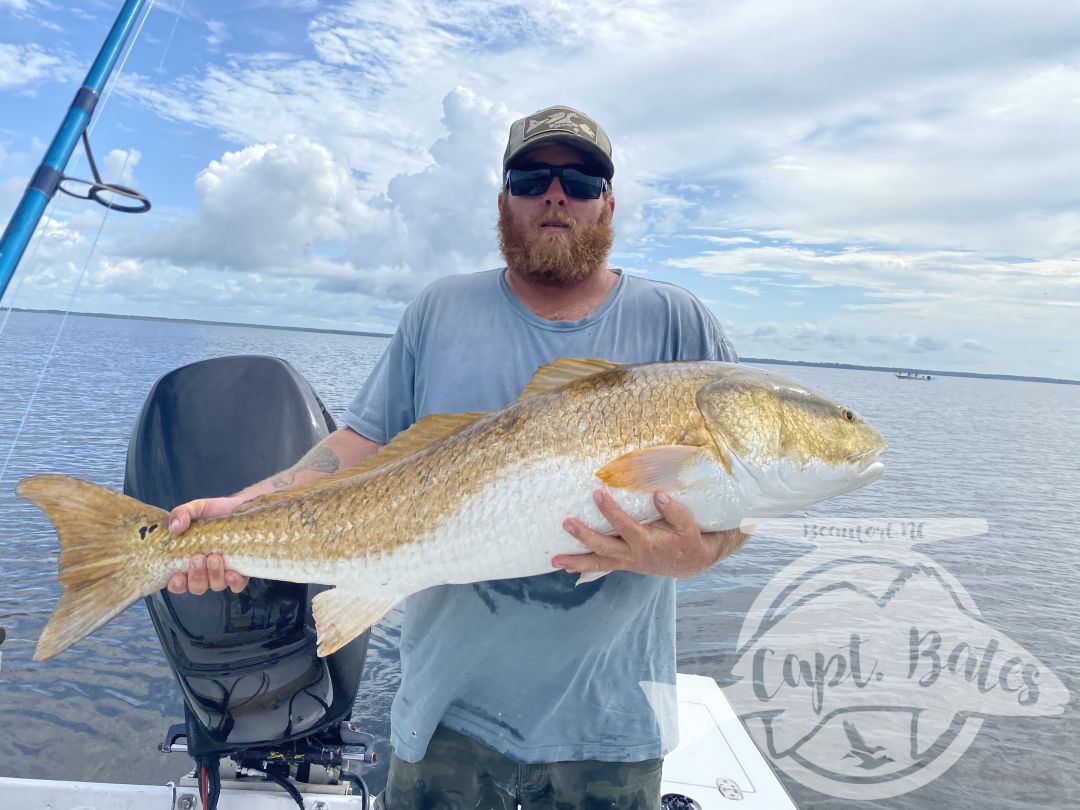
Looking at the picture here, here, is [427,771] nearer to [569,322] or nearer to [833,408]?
[569,322]

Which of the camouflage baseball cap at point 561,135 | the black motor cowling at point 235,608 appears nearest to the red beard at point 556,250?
the camouflage baseball cap at point 561,135

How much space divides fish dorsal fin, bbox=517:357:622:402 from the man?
27 centimetres

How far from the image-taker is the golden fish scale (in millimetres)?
2641

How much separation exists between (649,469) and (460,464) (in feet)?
2.47

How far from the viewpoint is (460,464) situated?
2732 mm

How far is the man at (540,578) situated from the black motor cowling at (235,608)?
2.12 feet

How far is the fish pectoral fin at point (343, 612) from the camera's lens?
2818mm

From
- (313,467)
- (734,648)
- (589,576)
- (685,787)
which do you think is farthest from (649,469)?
(734,648)

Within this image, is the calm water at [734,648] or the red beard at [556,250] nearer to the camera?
the red beard at [556,250]

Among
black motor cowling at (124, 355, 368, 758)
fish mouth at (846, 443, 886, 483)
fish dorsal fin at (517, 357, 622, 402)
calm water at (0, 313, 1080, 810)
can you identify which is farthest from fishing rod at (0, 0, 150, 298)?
calm water at (0, 313, 1080, 810)

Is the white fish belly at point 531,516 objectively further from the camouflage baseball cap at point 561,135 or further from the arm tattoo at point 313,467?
the camouflage baseball cap at point 561,135

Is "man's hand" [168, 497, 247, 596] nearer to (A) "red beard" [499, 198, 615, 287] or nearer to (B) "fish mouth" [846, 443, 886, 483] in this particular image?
(A) "red beard" [499, 198, 615, 287]

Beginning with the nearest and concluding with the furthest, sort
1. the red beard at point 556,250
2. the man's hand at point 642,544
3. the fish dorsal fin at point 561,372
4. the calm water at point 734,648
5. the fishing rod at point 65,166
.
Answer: the man's hand at point 642,544, the fish dorsal fin at point 561,372, the red beard at point 556,250, the fishing rod at point 65,166, the calm water at point 734,648

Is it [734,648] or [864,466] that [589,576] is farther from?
[734,648]
